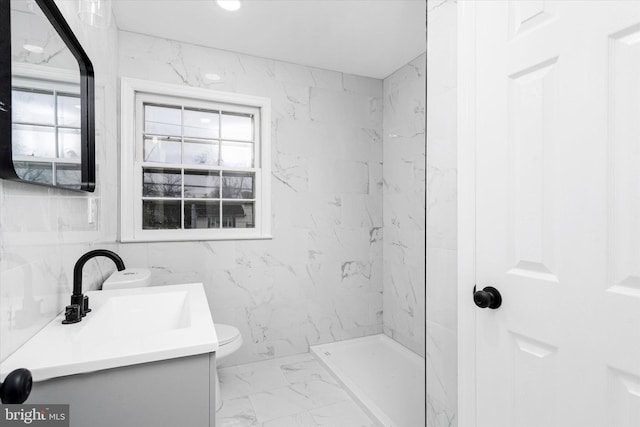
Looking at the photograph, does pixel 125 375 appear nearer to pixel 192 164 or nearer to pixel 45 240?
pixel 45 240

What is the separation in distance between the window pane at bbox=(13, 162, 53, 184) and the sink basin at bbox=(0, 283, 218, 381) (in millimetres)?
458

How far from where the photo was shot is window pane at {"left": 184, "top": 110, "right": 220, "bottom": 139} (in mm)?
2610

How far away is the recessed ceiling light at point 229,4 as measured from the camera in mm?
2039

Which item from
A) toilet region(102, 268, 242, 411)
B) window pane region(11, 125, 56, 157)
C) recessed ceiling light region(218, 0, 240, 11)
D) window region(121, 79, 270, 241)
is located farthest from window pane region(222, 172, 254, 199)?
window pane region(11, 125, 56, 157)

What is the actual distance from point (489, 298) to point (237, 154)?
7.46 ft

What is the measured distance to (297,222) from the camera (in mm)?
2873

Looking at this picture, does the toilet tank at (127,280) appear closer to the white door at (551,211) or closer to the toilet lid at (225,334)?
the toilet lid at (225,334)

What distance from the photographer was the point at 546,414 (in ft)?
3.02

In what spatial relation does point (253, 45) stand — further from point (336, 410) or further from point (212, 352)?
point (336, 410)

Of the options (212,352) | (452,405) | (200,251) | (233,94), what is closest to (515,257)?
(452,405)

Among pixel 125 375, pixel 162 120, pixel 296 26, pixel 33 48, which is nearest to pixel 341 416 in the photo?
pixel 125 375

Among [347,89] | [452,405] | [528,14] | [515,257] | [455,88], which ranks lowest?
[452,405]

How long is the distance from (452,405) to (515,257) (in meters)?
0.65

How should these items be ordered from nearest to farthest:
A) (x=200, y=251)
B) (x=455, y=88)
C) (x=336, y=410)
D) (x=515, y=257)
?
1. (x=515, y=257)
2. (x=455, y=88)
3. (x=336, y=410)
4. (x=200, y=251)
